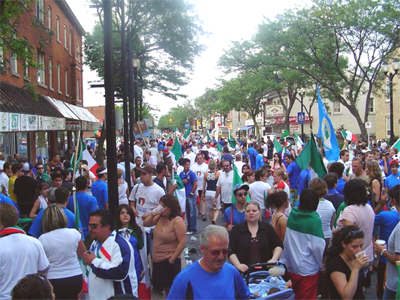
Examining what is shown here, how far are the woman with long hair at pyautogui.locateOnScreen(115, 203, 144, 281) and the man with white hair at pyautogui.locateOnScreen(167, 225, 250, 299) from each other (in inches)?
61.1

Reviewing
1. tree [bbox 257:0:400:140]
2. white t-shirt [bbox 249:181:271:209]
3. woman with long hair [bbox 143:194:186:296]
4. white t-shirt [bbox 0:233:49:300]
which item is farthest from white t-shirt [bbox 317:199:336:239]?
tree [bbox 257:0:400:140]

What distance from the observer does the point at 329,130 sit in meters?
9.05

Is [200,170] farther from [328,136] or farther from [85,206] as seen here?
[85,206]

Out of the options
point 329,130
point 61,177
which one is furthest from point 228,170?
point 61,177

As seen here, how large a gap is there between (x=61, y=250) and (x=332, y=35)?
23.4 m

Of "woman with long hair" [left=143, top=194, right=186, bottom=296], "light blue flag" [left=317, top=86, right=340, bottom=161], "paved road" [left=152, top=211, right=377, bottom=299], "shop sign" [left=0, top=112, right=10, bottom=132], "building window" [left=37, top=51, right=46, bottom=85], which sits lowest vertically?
"paved road" [left=152, top=211, right=377, bottom=299]

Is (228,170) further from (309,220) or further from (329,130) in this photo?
(309,220)

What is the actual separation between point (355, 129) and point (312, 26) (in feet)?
107

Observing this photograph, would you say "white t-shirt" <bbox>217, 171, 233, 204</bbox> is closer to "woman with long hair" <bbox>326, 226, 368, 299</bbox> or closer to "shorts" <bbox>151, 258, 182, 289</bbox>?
"shorts" <bbox>151, 258, 182, 289</bbox>

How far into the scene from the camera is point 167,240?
218 inches

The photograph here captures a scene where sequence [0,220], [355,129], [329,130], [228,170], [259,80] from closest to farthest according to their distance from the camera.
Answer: [0,220] → [329,130] → [228,170] → [259,80] → [355,129]

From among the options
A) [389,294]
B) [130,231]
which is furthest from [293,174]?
[130,231]

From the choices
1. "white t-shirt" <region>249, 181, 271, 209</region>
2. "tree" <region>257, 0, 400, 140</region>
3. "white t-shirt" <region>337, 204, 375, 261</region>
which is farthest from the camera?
"tree" <region>257, 0, 400, 140</region>

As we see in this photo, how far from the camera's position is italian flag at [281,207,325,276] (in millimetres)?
5078
